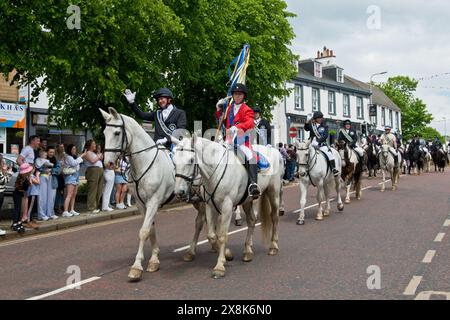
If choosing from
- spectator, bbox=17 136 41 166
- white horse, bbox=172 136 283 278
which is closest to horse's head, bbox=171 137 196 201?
white horse, bbox=172 136 283 278

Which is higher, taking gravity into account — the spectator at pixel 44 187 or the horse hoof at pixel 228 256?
the spectator at pixel 44 187

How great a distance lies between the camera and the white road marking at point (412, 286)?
5383 millimetres

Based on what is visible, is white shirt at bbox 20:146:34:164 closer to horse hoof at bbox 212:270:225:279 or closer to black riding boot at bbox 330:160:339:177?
horse hoof at bbox 212:270:225:279

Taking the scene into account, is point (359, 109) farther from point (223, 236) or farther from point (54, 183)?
point (223, 236)

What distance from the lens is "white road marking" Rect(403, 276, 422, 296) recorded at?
17.7 feet

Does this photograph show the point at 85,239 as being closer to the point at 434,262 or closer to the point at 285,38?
the point at 434,262

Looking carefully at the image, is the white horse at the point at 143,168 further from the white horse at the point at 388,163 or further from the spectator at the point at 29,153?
the white horse at the point at 388,163

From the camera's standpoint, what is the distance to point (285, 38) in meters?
24.3

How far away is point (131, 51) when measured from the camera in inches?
548

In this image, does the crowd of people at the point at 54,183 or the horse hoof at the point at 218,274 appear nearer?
the horse hoof at the point at 218,274

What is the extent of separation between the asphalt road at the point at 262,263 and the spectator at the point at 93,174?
2.17m

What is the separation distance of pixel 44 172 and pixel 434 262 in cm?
966

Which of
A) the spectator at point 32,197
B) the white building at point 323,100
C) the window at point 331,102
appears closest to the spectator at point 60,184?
the spectator at point 32,197
